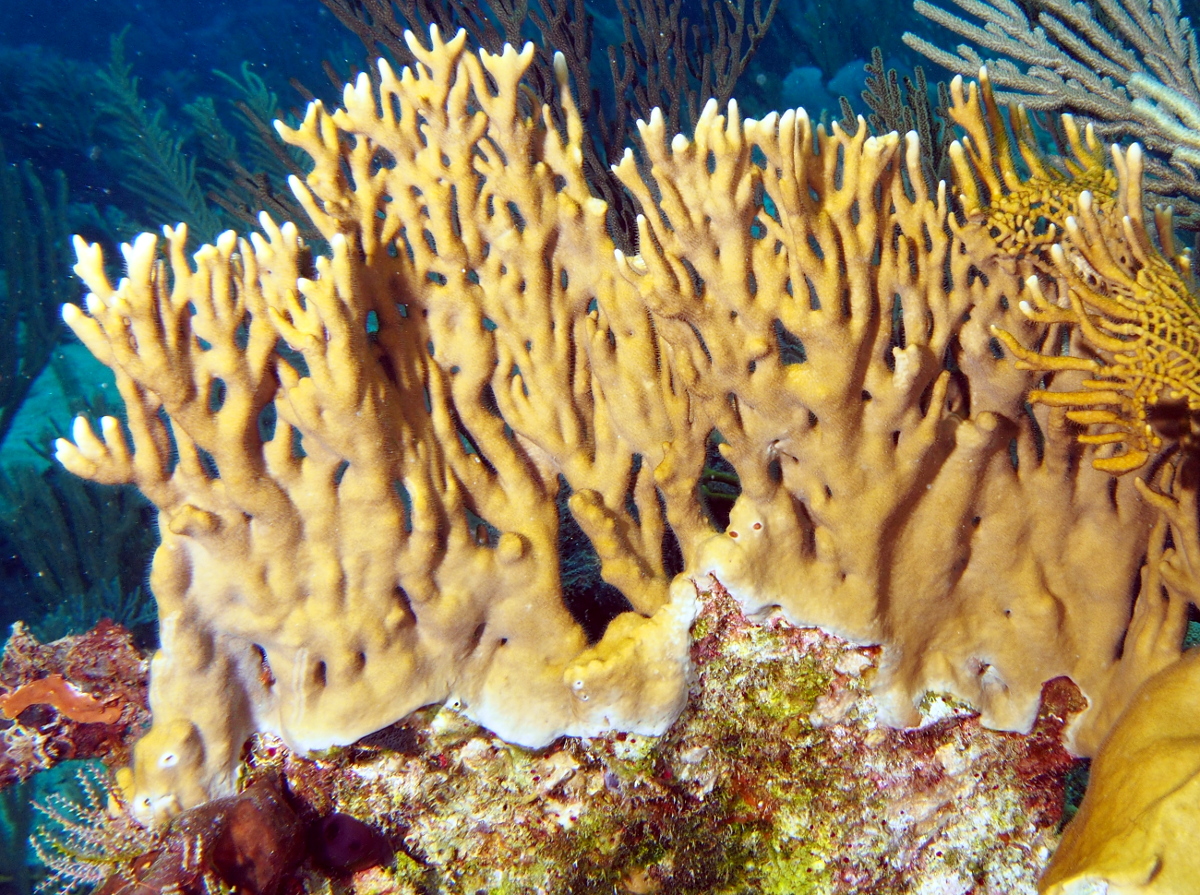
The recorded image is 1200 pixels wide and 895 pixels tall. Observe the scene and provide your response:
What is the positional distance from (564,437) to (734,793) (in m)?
1.21

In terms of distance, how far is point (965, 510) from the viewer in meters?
2.04

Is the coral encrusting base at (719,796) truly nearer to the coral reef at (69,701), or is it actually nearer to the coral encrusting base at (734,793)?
the coral encrusting base at (734,793)

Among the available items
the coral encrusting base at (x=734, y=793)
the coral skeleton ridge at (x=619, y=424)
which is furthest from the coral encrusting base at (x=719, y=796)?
the coral skeleton ridge at (x=619, y=424)

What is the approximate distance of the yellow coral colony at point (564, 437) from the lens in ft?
5.76

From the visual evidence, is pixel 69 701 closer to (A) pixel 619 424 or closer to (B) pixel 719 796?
(A) pixel 619 424

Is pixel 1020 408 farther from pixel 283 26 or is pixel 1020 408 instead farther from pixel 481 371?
pixel 283 26

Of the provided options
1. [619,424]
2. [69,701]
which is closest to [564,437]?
[619,424]

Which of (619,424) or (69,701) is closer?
(619,424)

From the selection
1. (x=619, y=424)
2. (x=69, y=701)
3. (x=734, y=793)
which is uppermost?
(x=619, y=424)

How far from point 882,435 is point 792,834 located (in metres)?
1.27

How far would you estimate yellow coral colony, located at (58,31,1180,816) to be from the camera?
5.76ft

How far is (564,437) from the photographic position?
212 centimetres

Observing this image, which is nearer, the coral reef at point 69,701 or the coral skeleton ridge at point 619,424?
the coral skeleton ridge at point 619,424

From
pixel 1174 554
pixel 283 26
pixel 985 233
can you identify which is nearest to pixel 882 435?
pixel 985 233
